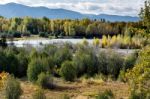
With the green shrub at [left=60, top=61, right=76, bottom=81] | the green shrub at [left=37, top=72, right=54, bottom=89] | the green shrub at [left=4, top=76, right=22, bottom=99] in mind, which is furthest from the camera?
the green shrub at [left=60, top=61, right=76, bottom=81]

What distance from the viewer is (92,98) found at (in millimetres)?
34500

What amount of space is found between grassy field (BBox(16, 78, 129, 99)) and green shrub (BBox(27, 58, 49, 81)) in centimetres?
85

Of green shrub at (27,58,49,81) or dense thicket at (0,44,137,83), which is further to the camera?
dense thicket at (0,44,137,83)

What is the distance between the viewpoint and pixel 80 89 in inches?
1560

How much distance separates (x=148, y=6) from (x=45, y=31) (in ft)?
449

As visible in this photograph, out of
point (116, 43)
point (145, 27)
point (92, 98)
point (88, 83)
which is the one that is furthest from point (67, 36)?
→ point (145, 27)

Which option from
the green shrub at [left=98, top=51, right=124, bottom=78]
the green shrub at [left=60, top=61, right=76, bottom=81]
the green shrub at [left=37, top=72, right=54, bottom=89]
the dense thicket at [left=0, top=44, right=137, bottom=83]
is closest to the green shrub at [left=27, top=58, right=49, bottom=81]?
the dense thicket at [left=0, top=44, right=137, bottom=83]

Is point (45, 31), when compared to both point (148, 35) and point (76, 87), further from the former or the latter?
point (148, 35)

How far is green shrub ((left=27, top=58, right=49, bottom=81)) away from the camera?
43094 millimetres

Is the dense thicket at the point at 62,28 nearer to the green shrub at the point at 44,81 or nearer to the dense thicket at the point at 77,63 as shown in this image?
the dense thicket at the point at 77,63

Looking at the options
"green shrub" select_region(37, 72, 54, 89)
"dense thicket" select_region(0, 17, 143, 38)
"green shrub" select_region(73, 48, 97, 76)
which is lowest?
"dense thicket" select_region(0, 17, 143, 38)

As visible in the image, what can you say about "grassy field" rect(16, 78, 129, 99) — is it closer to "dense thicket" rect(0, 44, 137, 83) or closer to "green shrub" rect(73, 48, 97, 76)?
"dense thicket" rect(0, 44, 137, 83)

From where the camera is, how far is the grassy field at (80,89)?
3581 centimetres

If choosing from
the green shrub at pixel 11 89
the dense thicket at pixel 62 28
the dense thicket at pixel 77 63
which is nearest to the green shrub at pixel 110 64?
the dense thicket at pixel 77 63
